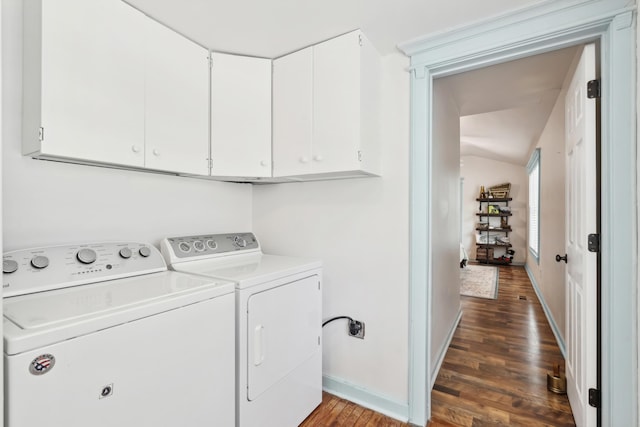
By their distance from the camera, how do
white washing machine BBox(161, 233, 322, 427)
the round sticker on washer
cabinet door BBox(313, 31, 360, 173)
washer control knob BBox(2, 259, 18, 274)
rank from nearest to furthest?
the round sticker on washer < washer control knob BBox(2, 259, 18, 274) < white washing machine BBox(161, 233, 322, 427) < cabinet door BBox(313, 31, 360, 173)

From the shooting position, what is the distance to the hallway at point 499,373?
6.09ft

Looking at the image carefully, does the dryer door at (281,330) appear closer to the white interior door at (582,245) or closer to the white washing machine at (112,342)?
the white washing machine at (112,342)

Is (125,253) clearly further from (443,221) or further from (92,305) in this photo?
(443,221)

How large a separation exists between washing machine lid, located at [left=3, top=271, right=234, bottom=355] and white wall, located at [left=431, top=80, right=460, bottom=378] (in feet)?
5.52

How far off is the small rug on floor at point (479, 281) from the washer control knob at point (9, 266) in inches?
189

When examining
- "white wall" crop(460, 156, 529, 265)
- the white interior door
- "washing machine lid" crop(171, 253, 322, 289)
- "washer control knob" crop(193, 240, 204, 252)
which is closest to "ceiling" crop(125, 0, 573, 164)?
the white interior door

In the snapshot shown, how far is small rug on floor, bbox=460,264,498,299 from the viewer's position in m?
4.57

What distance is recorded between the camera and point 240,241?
2.16 meters

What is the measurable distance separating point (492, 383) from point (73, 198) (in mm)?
2846

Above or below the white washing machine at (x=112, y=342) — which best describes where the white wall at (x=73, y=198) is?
above

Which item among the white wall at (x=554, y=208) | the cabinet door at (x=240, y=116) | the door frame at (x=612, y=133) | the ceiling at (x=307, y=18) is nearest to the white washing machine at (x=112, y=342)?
the cabinet door at (x=240, y=116)

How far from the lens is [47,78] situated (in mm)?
1189

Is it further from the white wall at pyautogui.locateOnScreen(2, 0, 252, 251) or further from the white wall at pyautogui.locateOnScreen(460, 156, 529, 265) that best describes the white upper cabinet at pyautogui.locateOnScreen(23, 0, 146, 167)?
the white wall at pyautogui.locateOnScreen(460, 156, 529, 265)

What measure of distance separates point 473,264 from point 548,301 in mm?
3756
